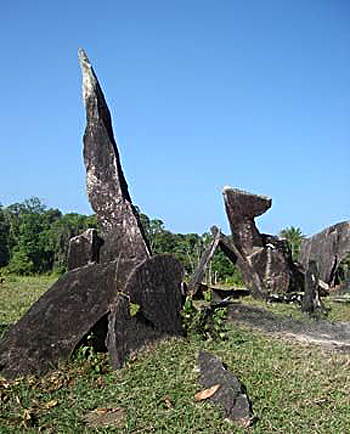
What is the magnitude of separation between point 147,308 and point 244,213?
6843 millimetres

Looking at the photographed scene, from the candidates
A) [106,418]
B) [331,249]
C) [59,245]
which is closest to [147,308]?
[106,418]

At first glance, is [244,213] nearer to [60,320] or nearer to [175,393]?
[60,320]

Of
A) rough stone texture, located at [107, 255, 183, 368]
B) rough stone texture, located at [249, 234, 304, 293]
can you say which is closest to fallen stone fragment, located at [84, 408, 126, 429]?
rough stone texture, located at [107, 255, 183, 368]

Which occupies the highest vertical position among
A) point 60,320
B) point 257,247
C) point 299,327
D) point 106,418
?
point 257,247

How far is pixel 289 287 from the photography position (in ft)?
41.3

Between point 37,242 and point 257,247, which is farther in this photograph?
point 37,242

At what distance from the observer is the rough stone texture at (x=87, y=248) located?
8.56 m

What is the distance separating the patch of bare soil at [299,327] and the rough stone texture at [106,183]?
1.76 m

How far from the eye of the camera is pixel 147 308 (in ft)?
20.6

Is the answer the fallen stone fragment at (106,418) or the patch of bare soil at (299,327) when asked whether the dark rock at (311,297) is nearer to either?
the patch of bare soil at (299,327)

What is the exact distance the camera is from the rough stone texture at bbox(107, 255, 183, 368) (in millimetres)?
5898

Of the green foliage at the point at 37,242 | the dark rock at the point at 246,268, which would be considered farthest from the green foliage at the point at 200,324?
the green foliage at the point at 37,242

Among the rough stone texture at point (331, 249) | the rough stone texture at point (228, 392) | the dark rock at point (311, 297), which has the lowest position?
the rough stone texture at point (228, 392)

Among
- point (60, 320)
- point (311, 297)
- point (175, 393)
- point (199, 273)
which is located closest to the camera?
point (175, 393)
